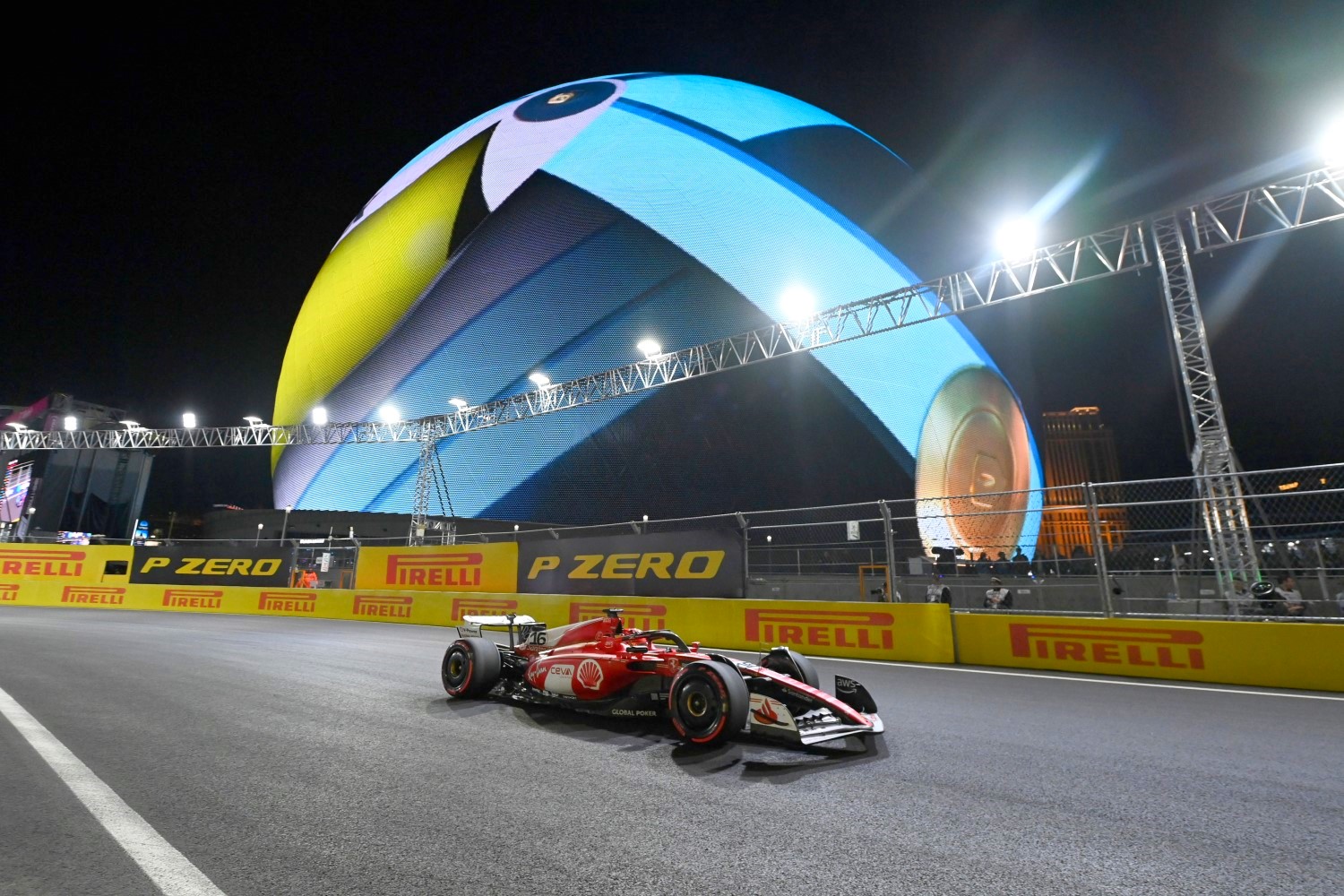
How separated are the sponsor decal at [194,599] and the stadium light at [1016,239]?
75.0 ft

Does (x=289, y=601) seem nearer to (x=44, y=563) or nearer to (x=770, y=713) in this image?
(x=44, y=563)

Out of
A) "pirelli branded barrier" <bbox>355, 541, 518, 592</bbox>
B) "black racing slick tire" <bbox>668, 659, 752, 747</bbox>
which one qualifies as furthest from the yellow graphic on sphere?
"black racing slick tire" <bbox>668, 659, 752, 747</bbox>

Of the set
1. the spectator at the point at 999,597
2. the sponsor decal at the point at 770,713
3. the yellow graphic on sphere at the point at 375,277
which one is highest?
the yellow graphic on sphere at the point at 375,277

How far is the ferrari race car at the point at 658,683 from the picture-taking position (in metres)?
3.60

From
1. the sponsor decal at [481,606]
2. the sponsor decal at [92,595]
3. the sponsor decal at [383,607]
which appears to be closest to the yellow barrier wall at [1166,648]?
the sponsor decal at [481,606]

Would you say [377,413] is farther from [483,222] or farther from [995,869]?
[995,869]

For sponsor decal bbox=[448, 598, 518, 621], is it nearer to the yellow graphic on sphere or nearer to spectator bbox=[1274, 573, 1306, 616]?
spectator bbox=[1274, 573, 1306, 616]

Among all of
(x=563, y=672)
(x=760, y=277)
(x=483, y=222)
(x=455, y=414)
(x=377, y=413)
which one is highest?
(x=483, y=222)

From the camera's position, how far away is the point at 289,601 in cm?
1677

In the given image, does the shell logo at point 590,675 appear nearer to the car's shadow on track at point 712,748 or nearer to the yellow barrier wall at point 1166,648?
the car's shadow on track at point 712,748

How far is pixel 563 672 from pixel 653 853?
8.25 feet

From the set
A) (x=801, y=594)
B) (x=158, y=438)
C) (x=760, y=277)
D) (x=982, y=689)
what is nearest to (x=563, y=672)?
(x=982, y=689)

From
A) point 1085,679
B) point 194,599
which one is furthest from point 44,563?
point 1085,679

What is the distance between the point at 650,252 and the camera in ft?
92.3
